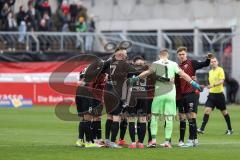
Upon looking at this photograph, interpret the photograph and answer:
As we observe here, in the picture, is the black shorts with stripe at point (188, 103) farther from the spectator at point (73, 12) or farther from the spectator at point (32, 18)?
the spectator at point (73, 12)

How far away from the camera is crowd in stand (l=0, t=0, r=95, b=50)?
41.5 metres

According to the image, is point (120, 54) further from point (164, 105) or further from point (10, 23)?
point (10, 23)

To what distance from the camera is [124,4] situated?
48875 millimetres

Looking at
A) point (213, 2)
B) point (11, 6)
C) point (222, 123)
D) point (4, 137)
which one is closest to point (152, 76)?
point (4, 137)

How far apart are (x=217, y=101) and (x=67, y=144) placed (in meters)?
6.92

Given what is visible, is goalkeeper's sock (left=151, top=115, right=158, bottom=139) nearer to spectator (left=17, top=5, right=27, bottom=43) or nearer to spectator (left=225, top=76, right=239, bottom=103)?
spectator (left=17, top=5, right=27, bottom=43)

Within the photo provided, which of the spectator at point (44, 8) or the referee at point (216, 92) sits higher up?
the spectator at point (44, 8)

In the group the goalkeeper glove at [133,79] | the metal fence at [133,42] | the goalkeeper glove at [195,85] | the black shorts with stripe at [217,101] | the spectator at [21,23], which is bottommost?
the black shorts with stripe at [217,101]

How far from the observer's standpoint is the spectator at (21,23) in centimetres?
4072

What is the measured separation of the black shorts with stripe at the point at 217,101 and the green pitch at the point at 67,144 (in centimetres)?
78

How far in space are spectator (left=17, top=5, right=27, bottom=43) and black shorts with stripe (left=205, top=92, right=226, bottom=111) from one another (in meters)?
16.9

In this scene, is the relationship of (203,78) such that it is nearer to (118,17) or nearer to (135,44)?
(135,44)

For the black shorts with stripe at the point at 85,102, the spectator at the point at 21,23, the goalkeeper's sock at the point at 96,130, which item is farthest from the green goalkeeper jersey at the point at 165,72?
the spectator at the point at 21,23

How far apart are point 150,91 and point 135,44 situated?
73.5 feet
